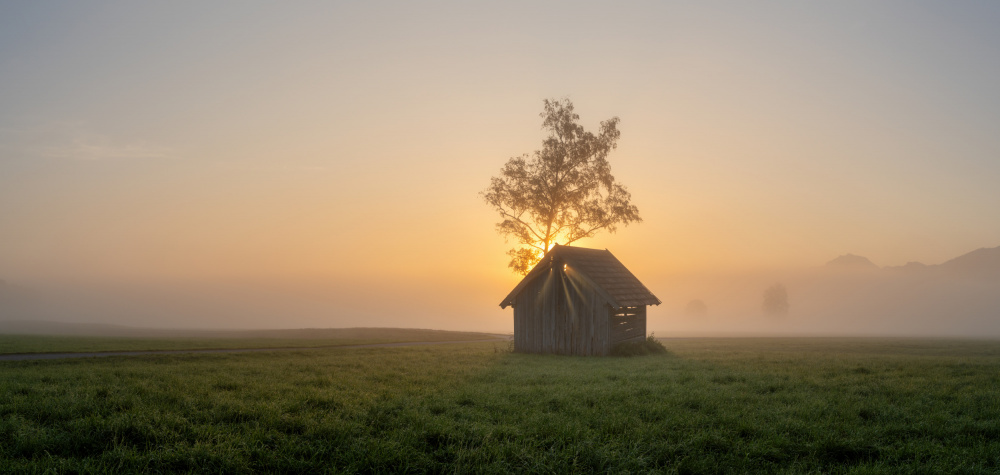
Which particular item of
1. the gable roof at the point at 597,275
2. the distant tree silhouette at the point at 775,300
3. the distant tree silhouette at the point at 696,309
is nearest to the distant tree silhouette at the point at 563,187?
the gable roof at the point at 597,275

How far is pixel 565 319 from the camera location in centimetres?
3108

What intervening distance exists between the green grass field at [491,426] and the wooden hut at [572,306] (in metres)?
14.6

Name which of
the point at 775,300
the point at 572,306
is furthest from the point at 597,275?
the point at 775,300

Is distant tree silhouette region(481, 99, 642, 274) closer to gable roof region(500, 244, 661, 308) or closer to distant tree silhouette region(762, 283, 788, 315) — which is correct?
gable roof region(500, 244, 661, 308)

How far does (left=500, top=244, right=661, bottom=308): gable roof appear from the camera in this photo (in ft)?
99.1

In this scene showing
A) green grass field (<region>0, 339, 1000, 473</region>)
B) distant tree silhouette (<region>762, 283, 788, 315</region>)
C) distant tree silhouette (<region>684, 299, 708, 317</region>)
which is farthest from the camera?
distant tree silhouette (<region>684, 299, 708, 317</region>)

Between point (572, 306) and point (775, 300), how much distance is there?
138347mm

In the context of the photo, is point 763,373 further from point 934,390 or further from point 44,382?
point 44,382

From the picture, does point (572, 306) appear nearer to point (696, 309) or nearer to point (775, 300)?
point (775, 300)

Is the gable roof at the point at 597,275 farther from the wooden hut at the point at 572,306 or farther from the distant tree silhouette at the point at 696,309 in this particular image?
the distant tree silhouette at the point at 696,309

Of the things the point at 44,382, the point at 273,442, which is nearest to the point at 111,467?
the point at 273,442

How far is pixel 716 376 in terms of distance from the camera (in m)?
17.1

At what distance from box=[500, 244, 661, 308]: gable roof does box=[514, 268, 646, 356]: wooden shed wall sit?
48cm

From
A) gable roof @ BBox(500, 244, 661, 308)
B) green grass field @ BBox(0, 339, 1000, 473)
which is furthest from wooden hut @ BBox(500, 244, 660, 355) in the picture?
green grass field @ BBox(0, 339, 1000, 473)
